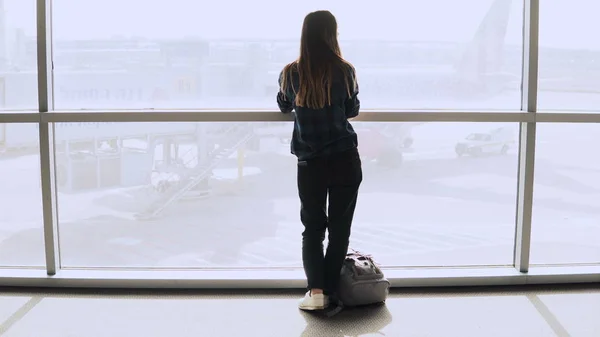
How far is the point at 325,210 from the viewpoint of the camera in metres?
3.04

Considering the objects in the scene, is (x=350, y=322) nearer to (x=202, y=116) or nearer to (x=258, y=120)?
(x=258, y=120)

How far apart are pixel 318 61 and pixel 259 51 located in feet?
2.04

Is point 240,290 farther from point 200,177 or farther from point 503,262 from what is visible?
point 503,262

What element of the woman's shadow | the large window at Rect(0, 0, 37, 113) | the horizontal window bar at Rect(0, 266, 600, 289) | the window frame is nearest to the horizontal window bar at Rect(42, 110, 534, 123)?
the window frame

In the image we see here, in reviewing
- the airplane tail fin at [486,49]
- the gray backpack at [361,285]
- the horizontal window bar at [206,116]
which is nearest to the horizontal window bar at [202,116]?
the horizontal window bar at [206,116]

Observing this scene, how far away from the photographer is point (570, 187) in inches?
141

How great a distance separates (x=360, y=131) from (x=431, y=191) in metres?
0.53

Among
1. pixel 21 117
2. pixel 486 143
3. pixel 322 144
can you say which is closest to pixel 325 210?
pixel 322 144

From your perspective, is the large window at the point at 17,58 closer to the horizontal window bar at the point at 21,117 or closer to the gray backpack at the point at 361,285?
the horizontal window bar at the point at 21,117

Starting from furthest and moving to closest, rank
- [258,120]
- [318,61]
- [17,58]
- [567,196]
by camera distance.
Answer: [567,196], [17,58], [258,120], [318,61]

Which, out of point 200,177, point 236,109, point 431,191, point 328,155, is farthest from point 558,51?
point 200,177

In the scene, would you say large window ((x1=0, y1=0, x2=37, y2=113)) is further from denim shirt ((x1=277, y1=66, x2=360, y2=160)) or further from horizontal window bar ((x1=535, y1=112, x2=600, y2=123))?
horizontal window bar ((x1=535, y1=112, x2=600, y2=123))

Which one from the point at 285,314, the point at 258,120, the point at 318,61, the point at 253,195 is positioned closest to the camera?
the point at 318,61

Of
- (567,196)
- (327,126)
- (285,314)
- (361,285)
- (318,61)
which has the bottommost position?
(285,314)
